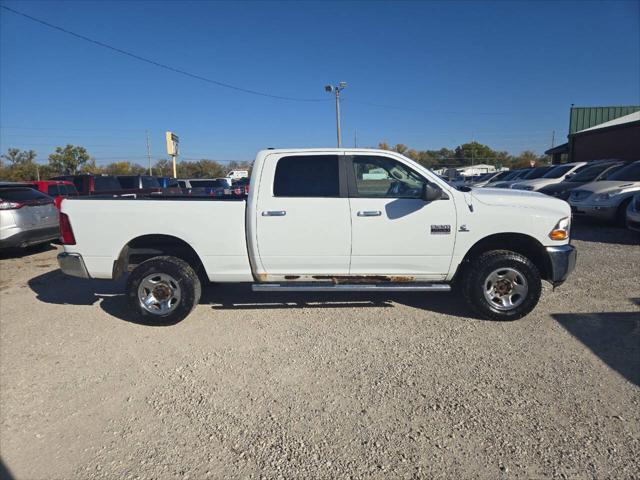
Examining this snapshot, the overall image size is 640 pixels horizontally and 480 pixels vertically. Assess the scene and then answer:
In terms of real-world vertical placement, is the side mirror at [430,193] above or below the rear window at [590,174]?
below

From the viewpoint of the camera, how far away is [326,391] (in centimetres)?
300

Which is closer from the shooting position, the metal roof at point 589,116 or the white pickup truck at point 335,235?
the white pickup truck at point 335,235

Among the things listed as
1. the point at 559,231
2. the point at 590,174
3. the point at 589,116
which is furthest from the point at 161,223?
the point at 589,116

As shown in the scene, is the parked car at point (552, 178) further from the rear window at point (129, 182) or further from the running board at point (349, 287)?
the rear window at point (129, 182)

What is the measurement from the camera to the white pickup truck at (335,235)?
415 centimetres

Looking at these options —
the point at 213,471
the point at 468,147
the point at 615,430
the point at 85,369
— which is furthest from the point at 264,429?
the point at 468,147

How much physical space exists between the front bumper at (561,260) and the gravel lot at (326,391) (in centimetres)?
56

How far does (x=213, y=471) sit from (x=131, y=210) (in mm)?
3057

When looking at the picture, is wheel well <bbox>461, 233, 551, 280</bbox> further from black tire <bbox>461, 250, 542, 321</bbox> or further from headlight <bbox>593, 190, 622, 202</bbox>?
headlight <bbox>593, 190, 622, 202</bbox>

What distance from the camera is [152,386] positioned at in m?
3.14

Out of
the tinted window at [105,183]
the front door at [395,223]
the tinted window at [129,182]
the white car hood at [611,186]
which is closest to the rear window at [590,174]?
the white car hood at [611,186]

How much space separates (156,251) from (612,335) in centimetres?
516

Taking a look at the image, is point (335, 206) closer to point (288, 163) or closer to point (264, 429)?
point (288, 163)

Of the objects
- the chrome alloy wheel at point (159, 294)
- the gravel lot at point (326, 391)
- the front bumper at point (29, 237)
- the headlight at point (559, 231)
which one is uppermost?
the headlight at point (559, 231)
